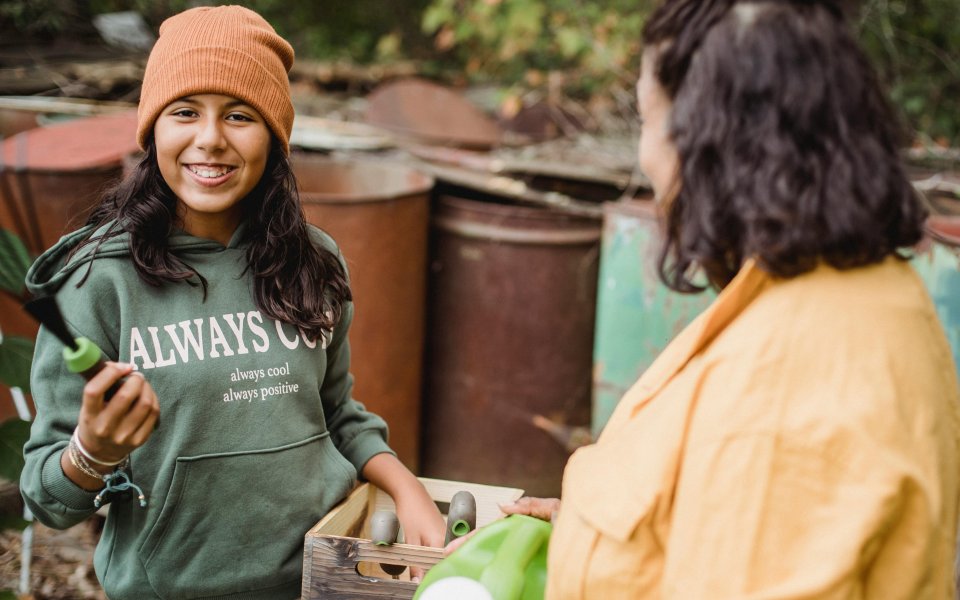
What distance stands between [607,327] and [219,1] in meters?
5.96

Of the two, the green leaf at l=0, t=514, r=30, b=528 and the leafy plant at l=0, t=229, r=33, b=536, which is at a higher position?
the leafy plant at l=0, t=229, r=33, b=536

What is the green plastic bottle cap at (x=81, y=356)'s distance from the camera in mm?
1218

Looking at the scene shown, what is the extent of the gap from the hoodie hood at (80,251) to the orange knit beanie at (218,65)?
0.21 metres

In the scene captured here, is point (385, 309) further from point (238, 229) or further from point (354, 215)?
point (238, 229)

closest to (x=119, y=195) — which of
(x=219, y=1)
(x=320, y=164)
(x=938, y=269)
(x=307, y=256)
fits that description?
(x=307, y=256)

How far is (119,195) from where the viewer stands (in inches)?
66.0

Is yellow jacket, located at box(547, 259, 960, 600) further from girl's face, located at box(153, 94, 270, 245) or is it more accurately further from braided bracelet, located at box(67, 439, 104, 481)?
girl's face, located at box(153, 94, 270, 245)

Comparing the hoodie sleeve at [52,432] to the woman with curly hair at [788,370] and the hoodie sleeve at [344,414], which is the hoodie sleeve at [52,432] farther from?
the woman with curly hair at [788,370]

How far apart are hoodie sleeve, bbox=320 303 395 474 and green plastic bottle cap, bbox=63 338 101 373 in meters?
0.62

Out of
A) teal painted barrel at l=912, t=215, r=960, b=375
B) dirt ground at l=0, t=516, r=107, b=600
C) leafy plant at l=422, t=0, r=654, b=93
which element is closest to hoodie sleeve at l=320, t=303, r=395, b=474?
dirt ground at l=0, t=516, r=107, b=600

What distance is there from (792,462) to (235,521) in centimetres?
100

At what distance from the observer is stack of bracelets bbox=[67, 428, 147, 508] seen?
136cm

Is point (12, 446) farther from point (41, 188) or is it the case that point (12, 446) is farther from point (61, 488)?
point (41, 188)

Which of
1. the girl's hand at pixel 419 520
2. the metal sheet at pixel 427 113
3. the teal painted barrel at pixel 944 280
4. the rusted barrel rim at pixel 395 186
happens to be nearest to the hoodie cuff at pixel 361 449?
the girl's hand at pixel 419 520
